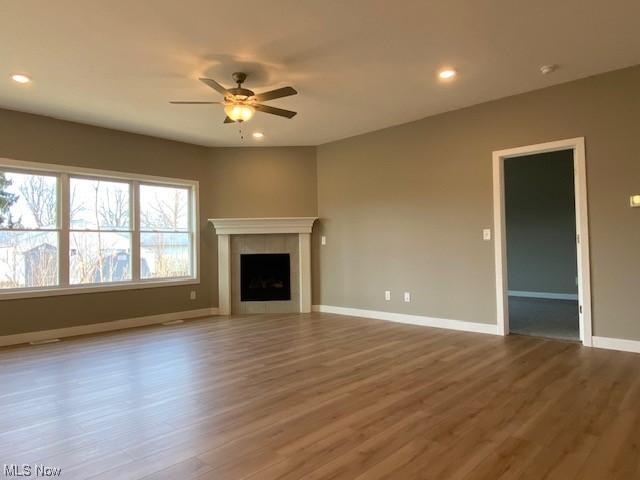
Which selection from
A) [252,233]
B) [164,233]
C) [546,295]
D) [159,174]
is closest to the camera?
[159,174]

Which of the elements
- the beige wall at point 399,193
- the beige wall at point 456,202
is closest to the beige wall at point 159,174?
the beige wall at point 399,193

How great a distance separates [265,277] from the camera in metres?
6.95

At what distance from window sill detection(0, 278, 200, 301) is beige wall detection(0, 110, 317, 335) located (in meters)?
0.06

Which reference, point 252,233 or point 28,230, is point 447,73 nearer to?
point 252,233

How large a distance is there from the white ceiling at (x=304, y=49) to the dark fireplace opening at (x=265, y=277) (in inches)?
106

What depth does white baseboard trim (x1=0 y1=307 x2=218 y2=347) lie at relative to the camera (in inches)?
190

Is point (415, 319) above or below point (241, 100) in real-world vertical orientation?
below

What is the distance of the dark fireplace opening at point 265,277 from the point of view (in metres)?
6.83

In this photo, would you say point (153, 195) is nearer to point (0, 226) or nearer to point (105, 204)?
point (105, 204)

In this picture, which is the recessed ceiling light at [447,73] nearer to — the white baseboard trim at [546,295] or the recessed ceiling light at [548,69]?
the recessed ceiling light at [548,69]

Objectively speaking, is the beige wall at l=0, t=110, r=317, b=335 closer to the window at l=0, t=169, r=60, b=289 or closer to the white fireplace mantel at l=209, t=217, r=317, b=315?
the white fireplace mantel at l=209, t=217, r=317, b=315

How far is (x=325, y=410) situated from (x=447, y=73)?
Answer: 3.38 metres

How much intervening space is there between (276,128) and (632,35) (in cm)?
410

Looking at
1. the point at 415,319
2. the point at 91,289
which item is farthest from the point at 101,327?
the point at 415,319
